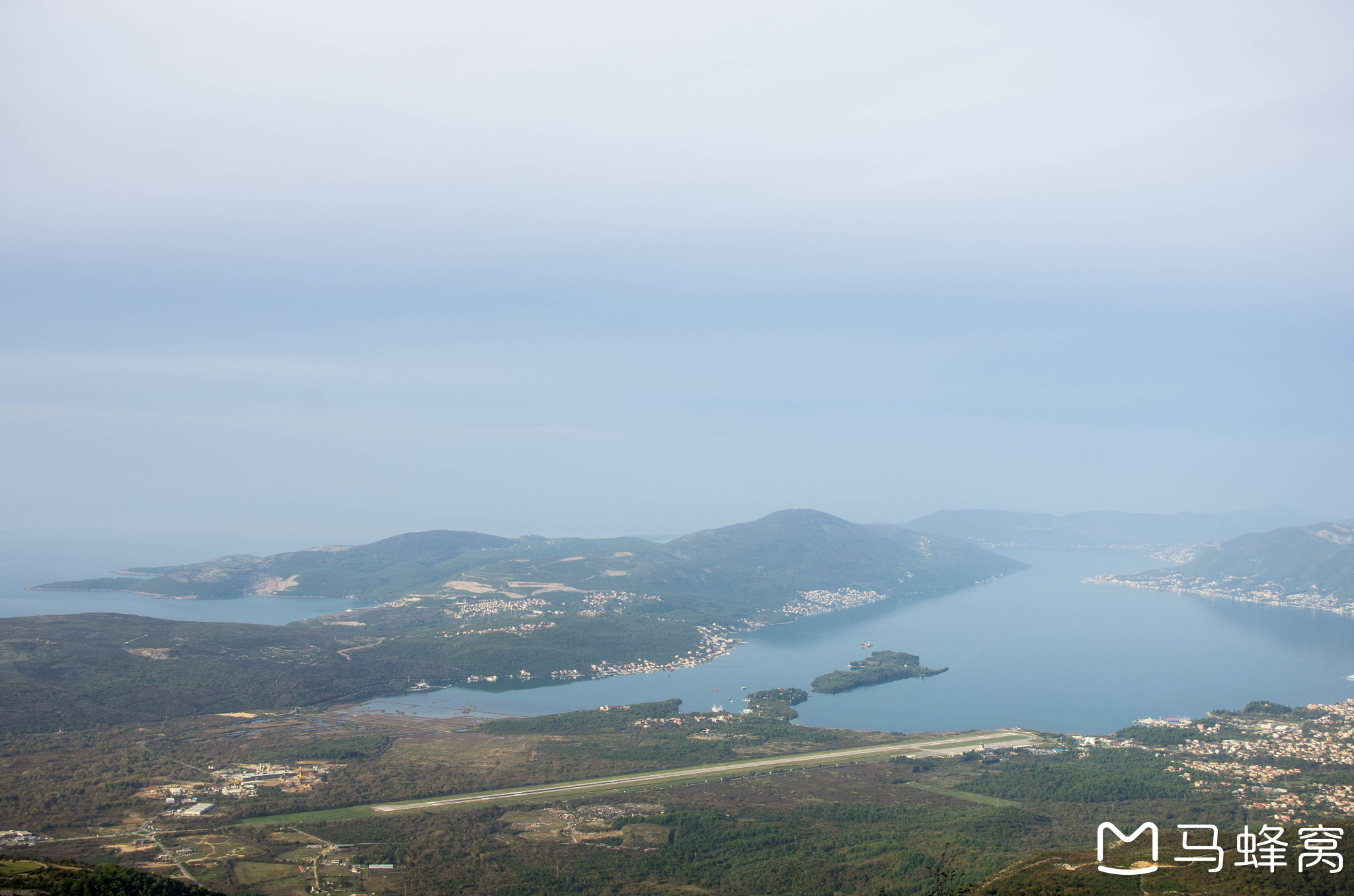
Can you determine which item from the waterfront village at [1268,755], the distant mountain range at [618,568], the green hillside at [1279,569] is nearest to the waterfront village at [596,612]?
the distant mountain range at [618,568]

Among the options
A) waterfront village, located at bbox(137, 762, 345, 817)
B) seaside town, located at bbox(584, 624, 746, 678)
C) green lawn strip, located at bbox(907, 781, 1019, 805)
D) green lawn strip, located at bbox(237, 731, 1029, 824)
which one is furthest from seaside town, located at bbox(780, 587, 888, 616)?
waterfront village, located at bbox(137, 762, 345, 817)

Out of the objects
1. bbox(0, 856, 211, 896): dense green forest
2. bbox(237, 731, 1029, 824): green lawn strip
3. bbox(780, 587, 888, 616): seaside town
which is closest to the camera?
bbox(0, 856, 211, 896): dense green forest

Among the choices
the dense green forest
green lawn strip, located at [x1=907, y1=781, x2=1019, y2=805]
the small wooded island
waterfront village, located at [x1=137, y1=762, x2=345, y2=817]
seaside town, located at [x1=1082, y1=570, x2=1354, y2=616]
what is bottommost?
seaside town, located at [x1=1082, y1=570, x2=1354, y2=616]

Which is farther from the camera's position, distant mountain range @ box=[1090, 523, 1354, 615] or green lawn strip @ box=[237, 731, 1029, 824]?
distant mountain range @ box=[1090, 523, 1354, 615]

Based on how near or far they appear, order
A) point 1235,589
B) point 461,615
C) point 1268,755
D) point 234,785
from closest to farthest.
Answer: point 234,785 → point 1268,755 → point 461,615 → point 1235,589

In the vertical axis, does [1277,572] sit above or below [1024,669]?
above

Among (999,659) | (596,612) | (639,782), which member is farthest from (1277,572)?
(639,782)

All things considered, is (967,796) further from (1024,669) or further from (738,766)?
(1024,669)

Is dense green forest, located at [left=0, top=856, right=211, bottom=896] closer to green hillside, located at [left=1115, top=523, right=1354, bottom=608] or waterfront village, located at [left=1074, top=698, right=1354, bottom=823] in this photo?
waterfront village, located at [left=1074, top=698, right=1354, bottom=823]
